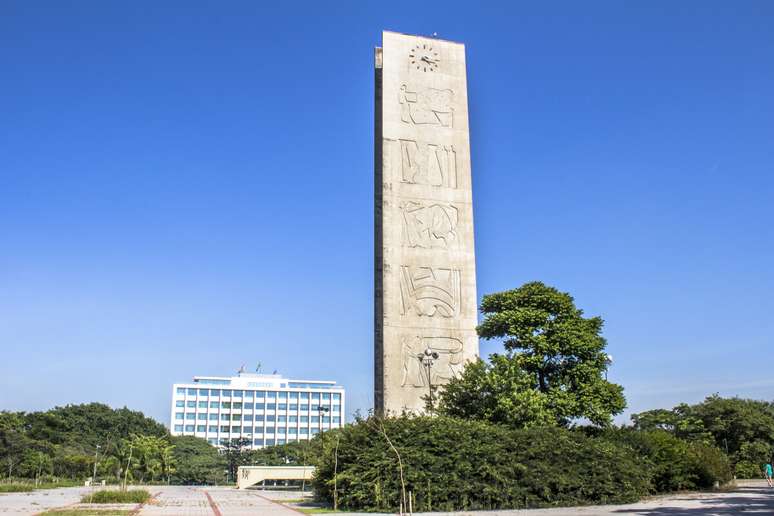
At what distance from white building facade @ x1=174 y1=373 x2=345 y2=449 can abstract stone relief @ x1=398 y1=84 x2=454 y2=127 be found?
86068mm

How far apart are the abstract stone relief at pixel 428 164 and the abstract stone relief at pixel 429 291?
385 centimetres

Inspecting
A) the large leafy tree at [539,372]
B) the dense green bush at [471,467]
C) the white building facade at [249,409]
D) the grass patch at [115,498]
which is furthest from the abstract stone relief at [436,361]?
the white building facade at [249,409]

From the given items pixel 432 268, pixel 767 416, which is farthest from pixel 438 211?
pixel 767 416

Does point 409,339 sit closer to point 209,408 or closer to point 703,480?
point 703,480

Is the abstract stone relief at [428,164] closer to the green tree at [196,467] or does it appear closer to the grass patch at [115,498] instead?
the grass patch at [115,498]

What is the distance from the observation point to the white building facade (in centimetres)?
10994

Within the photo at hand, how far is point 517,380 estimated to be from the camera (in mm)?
Result: 20906

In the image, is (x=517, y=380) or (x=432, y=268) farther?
(x=432, y=268)

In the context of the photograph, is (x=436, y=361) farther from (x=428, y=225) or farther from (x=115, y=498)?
(x=115, y=498)

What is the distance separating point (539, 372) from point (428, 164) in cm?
1055

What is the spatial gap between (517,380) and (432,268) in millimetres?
7815

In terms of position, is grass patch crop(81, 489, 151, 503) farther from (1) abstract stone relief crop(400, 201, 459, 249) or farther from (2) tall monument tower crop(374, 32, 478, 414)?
(1) abstract stone relief crop(400, 201, 459, 249)

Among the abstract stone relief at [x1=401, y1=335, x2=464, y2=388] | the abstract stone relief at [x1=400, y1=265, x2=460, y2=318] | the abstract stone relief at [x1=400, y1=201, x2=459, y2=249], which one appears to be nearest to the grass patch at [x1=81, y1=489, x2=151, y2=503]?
the abstract stone relief at [x1=401, y1=335, x2=464, y2=388]

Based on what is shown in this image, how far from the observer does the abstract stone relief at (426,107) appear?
2922cm
